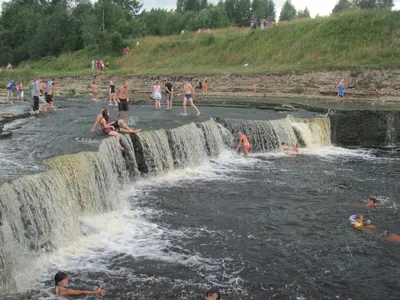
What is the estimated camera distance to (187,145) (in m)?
15.9

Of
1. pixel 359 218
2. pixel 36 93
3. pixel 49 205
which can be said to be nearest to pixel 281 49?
pixel 36 93

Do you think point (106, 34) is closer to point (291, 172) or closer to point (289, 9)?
point (291, 172)

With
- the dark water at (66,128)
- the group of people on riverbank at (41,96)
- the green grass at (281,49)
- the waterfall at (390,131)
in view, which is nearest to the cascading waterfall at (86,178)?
the dark water at (66,128)

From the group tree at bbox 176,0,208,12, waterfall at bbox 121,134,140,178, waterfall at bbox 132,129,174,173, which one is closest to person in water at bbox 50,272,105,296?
waterfall at bbox 121,134,140,178

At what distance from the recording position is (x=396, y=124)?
2075cm

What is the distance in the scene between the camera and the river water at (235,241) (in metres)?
7.52

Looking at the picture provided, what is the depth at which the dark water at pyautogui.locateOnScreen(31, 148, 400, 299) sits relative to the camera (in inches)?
297

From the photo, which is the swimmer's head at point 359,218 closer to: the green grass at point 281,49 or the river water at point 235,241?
the river water at point 235,241

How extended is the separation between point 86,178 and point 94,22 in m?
46.6

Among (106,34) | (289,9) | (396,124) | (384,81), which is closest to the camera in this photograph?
(396,124)

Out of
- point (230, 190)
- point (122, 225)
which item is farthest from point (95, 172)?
point (230, 190)

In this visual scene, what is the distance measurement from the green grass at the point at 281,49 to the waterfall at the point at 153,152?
19.4 meters

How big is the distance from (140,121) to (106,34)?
3424 centimetres

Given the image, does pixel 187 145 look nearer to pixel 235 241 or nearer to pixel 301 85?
pixel 235 241
